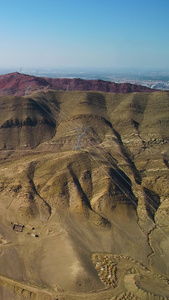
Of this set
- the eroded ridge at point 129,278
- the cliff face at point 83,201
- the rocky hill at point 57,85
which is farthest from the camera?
the rocky hill at point 57,85

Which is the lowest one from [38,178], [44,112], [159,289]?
[159,289]

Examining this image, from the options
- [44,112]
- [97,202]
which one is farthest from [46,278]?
[44,112]

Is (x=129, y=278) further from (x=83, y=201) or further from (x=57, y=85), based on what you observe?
(x=57, y=85)

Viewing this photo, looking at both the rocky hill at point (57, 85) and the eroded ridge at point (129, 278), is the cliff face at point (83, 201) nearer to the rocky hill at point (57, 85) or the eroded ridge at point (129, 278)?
the eroded ridge at point (129, 278)

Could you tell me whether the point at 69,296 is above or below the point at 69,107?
below

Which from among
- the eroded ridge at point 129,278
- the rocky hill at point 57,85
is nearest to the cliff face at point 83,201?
the eroded ridge at point 129,278

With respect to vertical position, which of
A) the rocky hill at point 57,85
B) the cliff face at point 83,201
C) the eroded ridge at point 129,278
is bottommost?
the eroded ridge at point 129,278

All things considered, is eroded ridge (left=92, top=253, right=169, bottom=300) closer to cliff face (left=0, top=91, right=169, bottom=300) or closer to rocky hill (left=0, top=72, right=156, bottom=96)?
cliff face (left=0, top=91, right=169, bottom=300)

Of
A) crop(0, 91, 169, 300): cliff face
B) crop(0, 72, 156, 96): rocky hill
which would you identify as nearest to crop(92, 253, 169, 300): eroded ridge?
crop(0, 91, 169, 300): cliff face

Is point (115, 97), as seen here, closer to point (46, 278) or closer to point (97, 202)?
point (97, 202)
